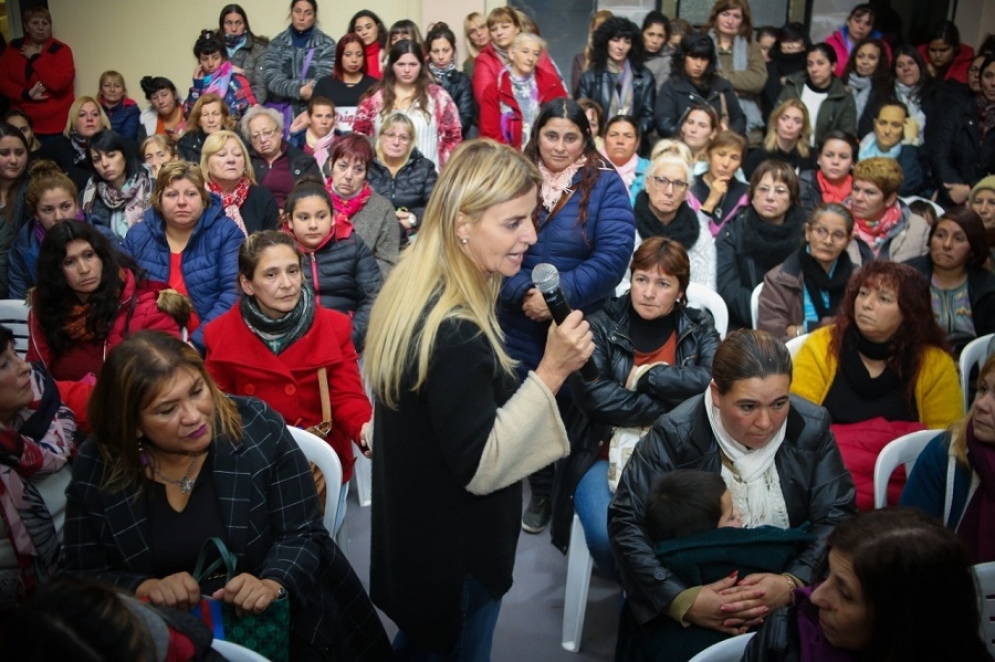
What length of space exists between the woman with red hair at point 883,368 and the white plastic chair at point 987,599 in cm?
79

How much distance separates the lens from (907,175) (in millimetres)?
5227

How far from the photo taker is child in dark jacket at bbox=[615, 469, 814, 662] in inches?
75.2

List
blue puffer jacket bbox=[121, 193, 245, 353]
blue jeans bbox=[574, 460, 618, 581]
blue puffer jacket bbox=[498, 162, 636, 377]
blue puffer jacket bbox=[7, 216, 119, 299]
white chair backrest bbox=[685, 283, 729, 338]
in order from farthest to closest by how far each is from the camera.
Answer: blue puffer jacket bbox=[7, 216, 119, 299], blue puffer jacket bbox=[121, 193, 245, 353], white chair backrest bbox=[685, 283, 729, 338], blue puffer jacket bbox=[498, 162, 636, 377], blue jeans bbox=[574, 460, 618, 581]

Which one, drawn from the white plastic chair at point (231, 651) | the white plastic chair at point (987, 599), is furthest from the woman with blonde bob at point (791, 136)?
the white plastic chair at point (231, 651)

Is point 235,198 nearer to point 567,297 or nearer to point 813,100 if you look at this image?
point 567,297

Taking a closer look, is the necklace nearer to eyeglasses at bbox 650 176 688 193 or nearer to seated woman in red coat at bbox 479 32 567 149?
eyeglasses at bbox 650 176 688 193

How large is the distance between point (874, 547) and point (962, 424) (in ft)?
2.76

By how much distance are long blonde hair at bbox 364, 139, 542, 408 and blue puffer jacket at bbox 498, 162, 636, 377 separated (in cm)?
147

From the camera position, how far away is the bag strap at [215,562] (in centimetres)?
186

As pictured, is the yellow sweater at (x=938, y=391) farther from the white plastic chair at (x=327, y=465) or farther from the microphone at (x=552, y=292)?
the white plastic chair at (x=327, y=465)

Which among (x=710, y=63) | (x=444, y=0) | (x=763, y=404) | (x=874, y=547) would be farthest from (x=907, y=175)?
(x=874, y=547)

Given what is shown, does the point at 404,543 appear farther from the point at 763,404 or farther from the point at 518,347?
the point at 518,347

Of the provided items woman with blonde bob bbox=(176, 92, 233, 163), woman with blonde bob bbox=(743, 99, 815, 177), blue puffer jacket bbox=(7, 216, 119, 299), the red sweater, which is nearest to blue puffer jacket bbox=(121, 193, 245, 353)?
blue puffer jacket bbox=(7, 216, 119, 299)

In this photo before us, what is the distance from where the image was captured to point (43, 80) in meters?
6.18
